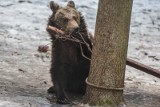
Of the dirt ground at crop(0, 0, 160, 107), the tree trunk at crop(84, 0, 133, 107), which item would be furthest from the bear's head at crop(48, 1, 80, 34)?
the dirt ground at crop(0, 0, 160, 107)

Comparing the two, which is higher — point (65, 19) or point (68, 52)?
point (65, 19)

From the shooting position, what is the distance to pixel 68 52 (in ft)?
20.4

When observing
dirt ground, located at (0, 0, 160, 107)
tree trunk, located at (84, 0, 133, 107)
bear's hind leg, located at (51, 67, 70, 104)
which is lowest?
dirt ground, located at (0, 0, 160, 107)

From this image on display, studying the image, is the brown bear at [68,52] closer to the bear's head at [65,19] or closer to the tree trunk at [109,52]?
the bear's head at [65,19]

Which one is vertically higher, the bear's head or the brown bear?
the bear's head

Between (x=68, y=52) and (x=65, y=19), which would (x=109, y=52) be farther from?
(x=65, y=19)

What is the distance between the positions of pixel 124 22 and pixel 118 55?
369mm

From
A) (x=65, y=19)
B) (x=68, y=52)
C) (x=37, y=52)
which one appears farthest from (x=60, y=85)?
(x=37, y=52)

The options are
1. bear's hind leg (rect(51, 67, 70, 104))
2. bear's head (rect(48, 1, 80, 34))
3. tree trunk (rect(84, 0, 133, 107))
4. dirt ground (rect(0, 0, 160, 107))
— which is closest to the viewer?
tree trunk (rect(84, 0, 133, 107))

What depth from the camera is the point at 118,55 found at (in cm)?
572

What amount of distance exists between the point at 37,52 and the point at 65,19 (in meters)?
3.03

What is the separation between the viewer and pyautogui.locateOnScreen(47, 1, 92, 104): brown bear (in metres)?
6.12

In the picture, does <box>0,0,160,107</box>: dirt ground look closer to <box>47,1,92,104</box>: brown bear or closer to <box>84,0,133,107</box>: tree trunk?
<box>47,1,92,104</box>: brown bear

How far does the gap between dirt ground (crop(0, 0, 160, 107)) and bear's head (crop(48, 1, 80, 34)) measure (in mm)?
870
